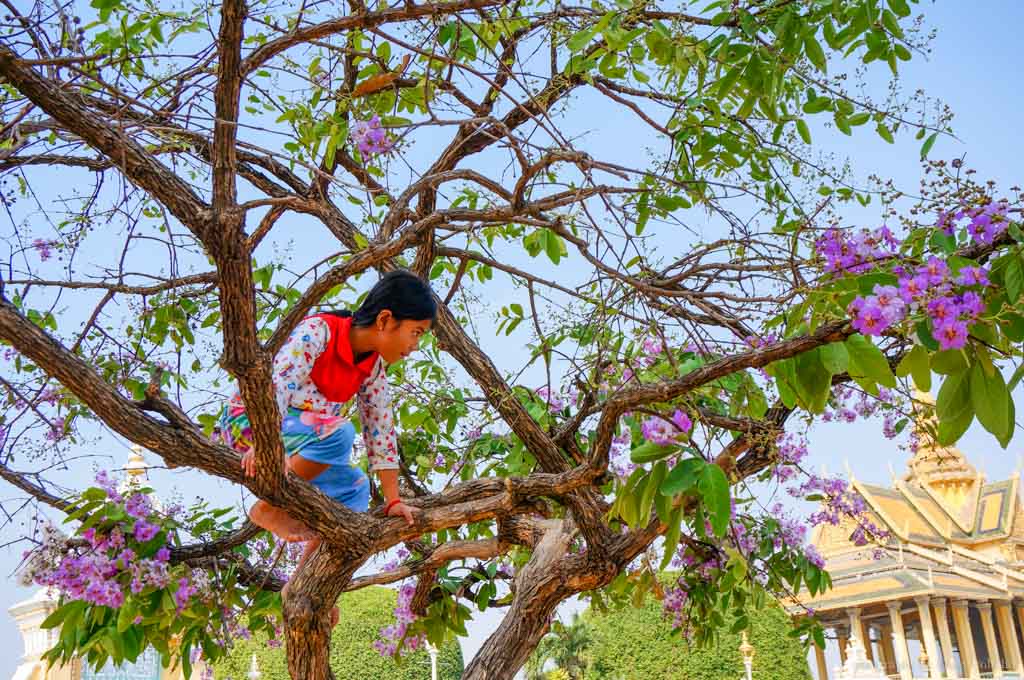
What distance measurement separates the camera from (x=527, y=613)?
10.9 ft

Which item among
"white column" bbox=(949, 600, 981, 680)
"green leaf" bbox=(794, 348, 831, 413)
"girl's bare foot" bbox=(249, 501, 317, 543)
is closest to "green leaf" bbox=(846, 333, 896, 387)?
"green leaf" bbox=(794, 348, 831, 413)

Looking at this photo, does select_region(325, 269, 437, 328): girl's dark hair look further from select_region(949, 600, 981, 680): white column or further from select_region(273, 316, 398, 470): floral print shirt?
select_region(949, 600, 981, 680): white column

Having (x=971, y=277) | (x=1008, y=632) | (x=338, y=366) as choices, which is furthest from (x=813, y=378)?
(x=1008, y=632)

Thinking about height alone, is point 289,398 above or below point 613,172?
below

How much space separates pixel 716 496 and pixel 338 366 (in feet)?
4.58

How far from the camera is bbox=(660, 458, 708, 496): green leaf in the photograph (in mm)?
1688

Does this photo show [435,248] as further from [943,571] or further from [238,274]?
[943,571]

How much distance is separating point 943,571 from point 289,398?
22.7 m

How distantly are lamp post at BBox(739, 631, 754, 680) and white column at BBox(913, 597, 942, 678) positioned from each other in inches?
325

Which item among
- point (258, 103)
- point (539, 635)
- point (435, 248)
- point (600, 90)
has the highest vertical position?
point (258, 103)

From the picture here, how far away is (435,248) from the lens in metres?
3.35

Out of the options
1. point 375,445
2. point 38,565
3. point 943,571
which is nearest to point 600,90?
point 375,445

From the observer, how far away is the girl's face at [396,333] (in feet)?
8.67

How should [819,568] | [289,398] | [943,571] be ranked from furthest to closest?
[943,571], [819,568], [289,398]
